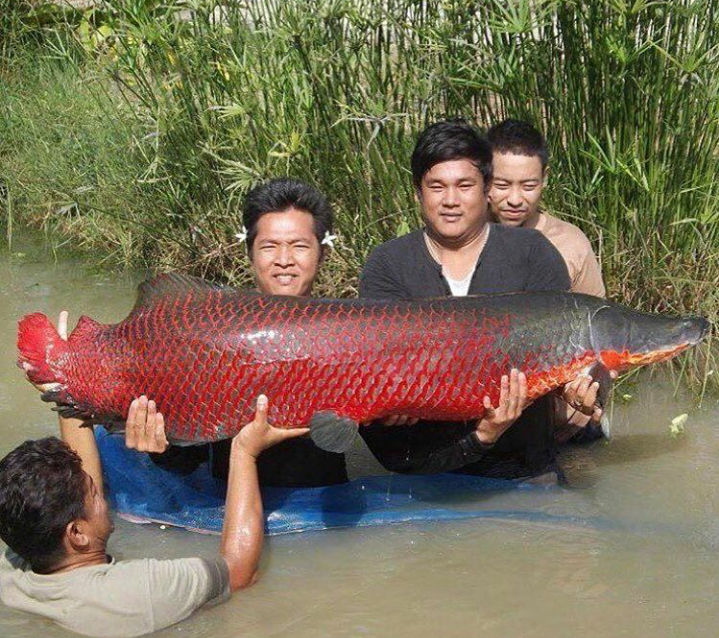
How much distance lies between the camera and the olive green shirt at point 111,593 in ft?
10.8

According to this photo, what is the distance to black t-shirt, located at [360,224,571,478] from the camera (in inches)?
158

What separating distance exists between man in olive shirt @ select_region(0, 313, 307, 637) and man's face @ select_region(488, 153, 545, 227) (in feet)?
5.46

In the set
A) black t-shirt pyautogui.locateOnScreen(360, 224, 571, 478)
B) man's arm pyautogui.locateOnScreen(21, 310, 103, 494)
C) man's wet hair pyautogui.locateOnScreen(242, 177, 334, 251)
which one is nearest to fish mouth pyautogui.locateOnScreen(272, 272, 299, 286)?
man's wet hair pyautogui.locateOnScreen(242, 177, 334, 251)

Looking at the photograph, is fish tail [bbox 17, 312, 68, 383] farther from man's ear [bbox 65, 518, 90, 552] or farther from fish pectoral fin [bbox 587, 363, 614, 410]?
fish pectoral fin [bbox 587, 363, 614, 410]

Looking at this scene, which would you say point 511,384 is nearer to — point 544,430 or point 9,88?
point 544,430

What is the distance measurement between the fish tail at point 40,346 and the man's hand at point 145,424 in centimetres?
25

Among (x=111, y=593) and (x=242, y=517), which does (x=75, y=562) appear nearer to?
(x=111, y=593)

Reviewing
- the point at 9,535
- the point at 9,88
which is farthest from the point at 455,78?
the point at 9,88

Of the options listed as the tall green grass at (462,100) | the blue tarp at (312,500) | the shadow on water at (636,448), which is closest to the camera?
the blue tarp at (312,500)

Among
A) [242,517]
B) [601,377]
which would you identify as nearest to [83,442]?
[242,517]

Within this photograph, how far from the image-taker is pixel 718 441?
4719mm

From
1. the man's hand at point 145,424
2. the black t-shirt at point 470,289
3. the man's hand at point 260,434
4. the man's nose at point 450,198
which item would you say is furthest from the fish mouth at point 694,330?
the man's hand at point 145,424

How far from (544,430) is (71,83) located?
546 cm

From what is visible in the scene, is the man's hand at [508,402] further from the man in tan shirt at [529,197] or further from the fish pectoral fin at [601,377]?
the man in tan shirt at [529,197]
